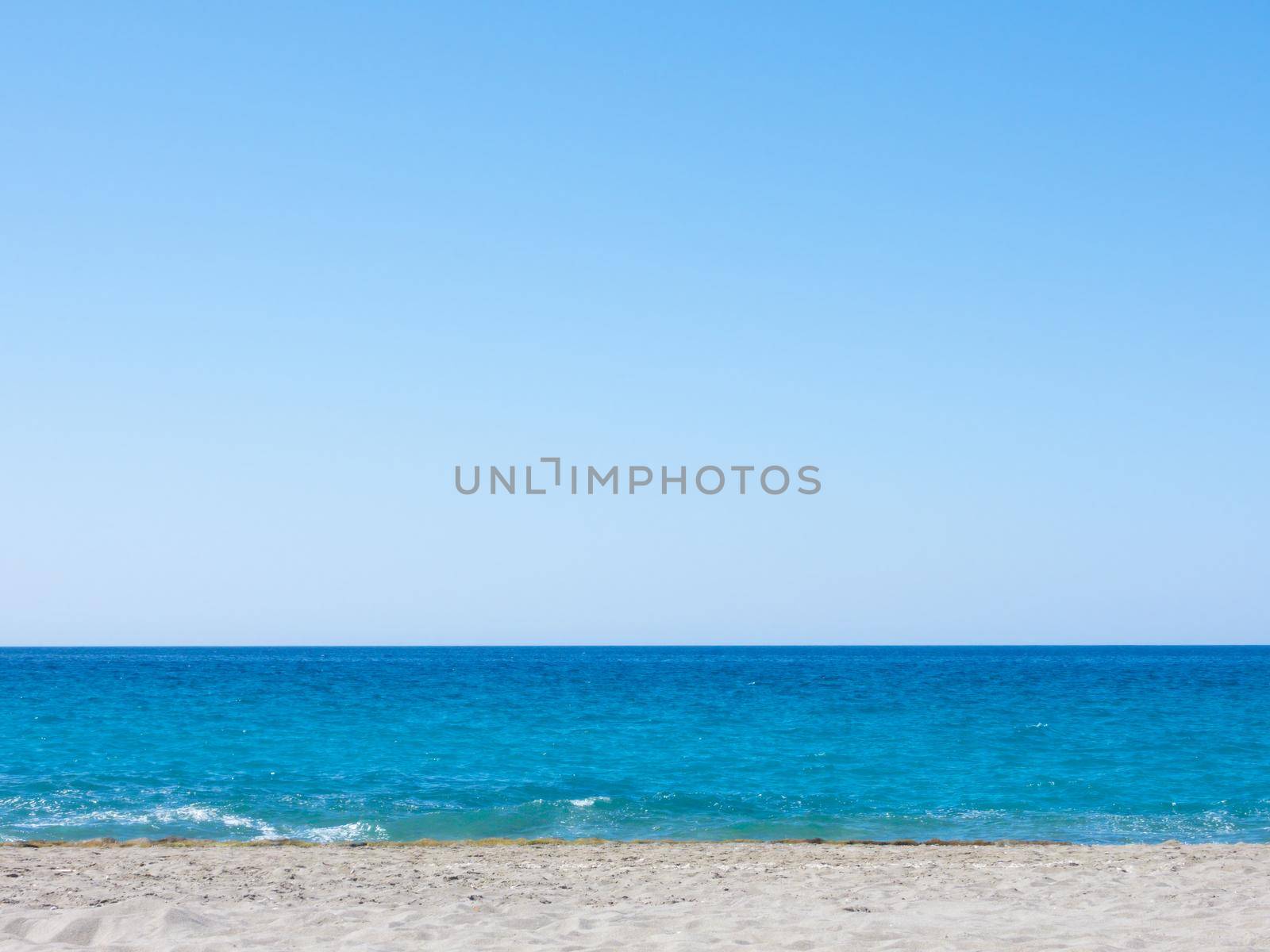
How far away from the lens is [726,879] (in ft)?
37.5

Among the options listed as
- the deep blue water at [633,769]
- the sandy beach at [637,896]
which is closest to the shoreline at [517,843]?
the sandy beach at [637,896]

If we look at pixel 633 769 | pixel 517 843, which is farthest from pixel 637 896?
pixel 633 769

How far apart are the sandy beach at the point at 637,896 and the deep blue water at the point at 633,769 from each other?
8.68 feet

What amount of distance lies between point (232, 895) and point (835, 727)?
23.0 metres

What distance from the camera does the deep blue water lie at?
53.7ft

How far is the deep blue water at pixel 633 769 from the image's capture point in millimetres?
16375

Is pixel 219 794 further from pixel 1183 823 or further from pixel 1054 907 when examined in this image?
pixel 1183 823

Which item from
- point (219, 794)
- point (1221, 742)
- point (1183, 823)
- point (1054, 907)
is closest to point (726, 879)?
point (1054, 907)

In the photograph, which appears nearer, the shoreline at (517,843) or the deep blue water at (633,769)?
the shoreline at (517,843)

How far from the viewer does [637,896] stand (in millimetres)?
10445

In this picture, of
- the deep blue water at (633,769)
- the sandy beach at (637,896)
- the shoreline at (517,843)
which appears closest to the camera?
the sandy beach at (637,896)

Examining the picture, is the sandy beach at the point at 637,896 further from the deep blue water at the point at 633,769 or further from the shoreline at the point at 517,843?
the deep blue water at the point at 633,769

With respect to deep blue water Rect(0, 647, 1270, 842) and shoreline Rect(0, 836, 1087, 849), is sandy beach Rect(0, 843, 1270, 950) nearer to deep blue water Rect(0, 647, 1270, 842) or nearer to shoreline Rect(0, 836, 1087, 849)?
shoreline Rect(0, 836, 1087, 849)

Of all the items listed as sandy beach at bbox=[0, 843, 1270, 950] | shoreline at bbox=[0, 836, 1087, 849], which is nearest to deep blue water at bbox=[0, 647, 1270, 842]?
shoreline at bbox=[0, 836, 1087, 849]
